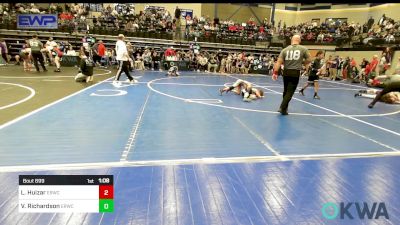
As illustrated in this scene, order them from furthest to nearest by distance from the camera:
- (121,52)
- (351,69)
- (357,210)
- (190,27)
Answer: (190,27) < (351,69) < (121,52) < (357,210)

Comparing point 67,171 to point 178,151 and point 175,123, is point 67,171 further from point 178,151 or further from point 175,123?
point 175,123

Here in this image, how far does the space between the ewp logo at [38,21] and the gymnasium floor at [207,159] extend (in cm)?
1309

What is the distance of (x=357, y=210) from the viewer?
271cm

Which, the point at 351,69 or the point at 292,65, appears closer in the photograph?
the point at 292,65

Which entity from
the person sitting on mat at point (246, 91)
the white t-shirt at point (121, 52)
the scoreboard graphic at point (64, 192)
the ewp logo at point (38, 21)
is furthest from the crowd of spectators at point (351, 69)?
the scoreboard graphic at point (64, 192)

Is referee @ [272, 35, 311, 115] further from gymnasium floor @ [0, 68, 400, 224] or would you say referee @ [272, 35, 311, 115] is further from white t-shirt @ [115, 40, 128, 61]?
white t-shirt @ [115, 40, 128, 61]

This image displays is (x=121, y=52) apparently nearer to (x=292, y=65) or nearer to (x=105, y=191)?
(x=292, y=65)

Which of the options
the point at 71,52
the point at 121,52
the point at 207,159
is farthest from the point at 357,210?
the point at 71,52

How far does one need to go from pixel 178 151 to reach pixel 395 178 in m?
2.69

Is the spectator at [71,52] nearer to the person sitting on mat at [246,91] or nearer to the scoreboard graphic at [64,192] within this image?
the person sitting on mat at [246,91]

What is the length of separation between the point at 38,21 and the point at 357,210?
1979 centimetres

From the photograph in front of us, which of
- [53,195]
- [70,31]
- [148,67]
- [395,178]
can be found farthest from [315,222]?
[70,31]

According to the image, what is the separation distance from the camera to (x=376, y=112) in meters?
7.79

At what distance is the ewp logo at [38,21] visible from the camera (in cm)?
1770
